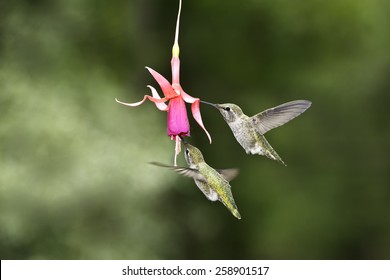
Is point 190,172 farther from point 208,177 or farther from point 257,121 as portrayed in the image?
point 257,121

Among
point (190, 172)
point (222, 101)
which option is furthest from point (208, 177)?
point (222, 101)

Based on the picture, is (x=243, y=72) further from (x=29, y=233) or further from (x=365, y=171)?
(x=29, y=233)

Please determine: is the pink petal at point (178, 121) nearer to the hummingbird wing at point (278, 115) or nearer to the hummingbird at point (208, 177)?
the hummingbird at point (208, 177)

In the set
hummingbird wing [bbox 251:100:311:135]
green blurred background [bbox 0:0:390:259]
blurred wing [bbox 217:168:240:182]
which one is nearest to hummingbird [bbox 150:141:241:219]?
blurred wing [bbox 217:168:240:182]

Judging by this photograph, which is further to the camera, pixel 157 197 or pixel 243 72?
pixel 243 72

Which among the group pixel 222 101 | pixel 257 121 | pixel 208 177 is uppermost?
pixel 222 101

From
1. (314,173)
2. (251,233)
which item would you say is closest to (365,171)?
(314,173)
